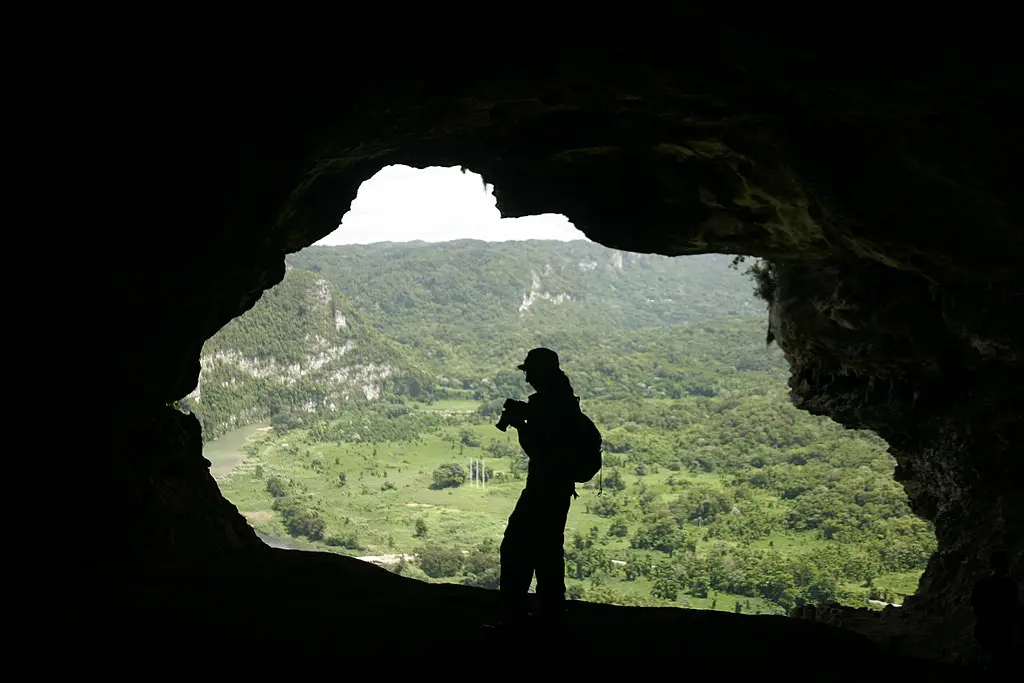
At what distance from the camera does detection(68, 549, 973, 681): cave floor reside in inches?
222

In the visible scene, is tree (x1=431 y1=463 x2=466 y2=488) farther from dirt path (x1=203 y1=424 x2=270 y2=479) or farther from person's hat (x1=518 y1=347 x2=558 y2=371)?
person's hat (x1=518 y1=347 x2=558 y2=371)

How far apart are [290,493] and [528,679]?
110976 mm

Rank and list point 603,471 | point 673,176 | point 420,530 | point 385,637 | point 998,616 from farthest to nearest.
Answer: point 603,471, point 420,530, point 673,176, point 385,637, point 998,616

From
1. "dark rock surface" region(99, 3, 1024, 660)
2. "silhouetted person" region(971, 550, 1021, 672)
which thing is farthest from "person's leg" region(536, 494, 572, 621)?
"dark rock surface" region(99, 3, 1024, 660)

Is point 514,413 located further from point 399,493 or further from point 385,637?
point 399,493

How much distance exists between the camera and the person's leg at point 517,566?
231 inches

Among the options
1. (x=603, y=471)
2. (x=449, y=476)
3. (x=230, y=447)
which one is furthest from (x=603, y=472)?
(x=230, y=447)

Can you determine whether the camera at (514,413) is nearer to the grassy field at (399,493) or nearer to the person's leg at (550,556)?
the person's leg at (550,556)

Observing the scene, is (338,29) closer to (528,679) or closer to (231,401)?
(528,679)

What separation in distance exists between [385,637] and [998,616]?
19.3 ft

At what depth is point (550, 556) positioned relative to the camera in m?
5.86

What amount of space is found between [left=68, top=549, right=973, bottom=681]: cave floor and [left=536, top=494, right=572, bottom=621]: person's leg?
293 millimetres

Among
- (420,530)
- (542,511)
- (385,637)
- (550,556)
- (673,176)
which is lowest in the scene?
(420,530)

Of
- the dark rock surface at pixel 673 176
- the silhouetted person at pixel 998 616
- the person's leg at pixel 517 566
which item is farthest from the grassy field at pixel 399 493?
the person's leg at pixel 517 566
